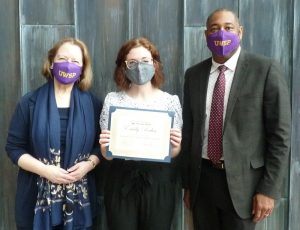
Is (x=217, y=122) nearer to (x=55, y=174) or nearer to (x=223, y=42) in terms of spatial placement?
(x=223, y=42)

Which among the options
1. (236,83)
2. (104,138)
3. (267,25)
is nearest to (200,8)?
(267,25)

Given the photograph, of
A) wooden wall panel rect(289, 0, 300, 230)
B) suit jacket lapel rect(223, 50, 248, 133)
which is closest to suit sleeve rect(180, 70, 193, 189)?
suit jacket lapel rect(223, 50, 248, 133)

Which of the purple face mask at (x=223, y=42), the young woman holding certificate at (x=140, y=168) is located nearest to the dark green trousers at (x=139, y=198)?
the young woman holding certificate at (x=140, y=168)

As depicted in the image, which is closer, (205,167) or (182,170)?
(205,167)

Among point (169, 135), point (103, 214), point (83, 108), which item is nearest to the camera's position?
point (169, 135)

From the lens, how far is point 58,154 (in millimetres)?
2238

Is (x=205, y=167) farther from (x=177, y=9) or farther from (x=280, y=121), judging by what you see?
(x=177, y=9)

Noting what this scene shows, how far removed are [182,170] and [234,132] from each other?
0.51 meters

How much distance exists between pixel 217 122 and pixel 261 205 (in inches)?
19.2

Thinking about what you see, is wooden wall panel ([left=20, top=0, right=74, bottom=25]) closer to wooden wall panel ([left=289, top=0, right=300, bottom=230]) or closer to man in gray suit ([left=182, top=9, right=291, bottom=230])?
man in gray suit ([left=182, top=9, right=291, bottom=230])

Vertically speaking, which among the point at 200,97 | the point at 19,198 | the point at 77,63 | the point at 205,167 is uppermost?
the point at 77,63

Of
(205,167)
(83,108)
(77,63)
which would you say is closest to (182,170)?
(205,167)

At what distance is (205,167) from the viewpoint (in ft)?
7.38

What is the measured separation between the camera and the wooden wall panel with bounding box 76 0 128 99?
2.73 meters
